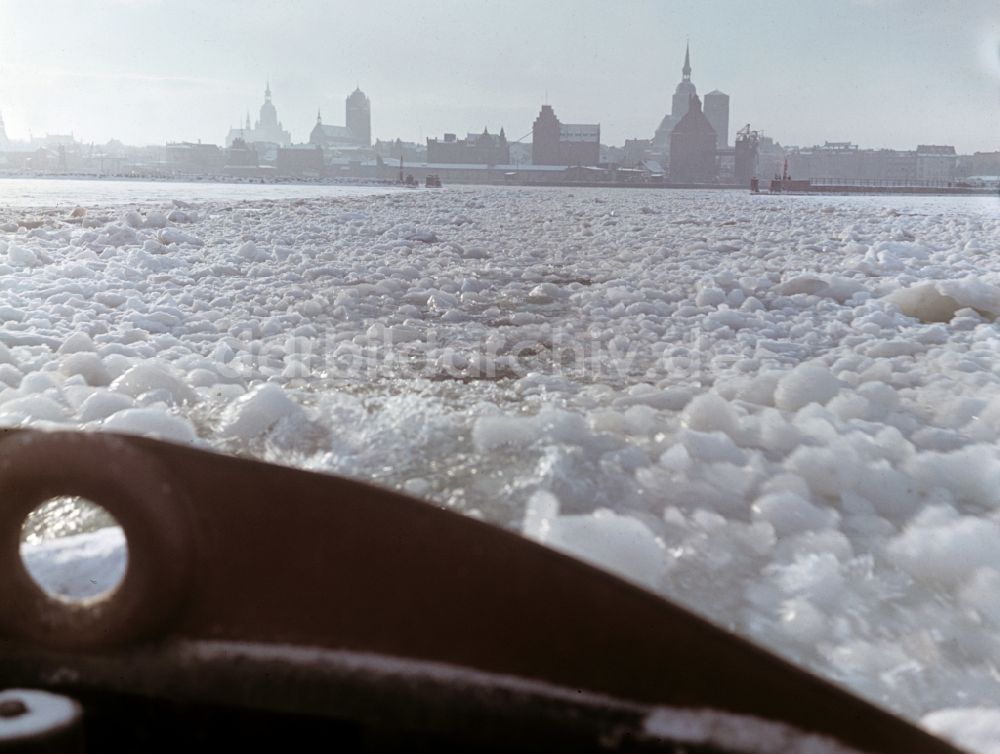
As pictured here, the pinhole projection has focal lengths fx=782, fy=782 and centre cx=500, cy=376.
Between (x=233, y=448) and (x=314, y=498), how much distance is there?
1.48m

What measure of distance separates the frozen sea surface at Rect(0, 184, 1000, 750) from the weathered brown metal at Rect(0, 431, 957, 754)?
1.67 ft

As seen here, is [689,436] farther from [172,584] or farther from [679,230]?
[679,230]

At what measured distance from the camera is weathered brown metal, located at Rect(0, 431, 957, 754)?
731 mm

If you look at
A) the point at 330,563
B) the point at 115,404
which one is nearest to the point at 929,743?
the point at 330,563

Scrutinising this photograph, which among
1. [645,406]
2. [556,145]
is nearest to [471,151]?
[556,145]

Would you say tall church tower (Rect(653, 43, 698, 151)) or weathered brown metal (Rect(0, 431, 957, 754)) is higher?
tall church tower (Rect(653, 43, 698, 151))

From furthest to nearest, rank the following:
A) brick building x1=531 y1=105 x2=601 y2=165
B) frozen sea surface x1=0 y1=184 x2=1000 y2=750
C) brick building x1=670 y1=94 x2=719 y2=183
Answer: brick building x1=531 y1=105 x2=601 y2=165 < brick building x1=670 y1=94 x2=719 y2=183 < frozen sea surface x1=0 y1=184 x2=1000 y2=750

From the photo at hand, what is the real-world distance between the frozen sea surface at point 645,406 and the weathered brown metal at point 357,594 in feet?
1.67

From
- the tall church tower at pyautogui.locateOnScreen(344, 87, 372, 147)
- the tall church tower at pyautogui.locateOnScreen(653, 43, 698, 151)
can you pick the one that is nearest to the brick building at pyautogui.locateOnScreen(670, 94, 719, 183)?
the tall church tower at pyautogui.locateOnScreen(653, 43, 698, 151)

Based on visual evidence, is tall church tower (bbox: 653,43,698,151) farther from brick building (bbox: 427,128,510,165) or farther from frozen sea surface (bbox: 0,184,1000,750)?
frozen sea surface (bbox: 0,184,1000,750)

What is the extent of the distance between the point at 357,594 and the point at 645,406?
185cm

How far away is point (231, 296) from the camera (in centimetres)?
469

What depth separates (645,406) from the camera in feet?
8.27

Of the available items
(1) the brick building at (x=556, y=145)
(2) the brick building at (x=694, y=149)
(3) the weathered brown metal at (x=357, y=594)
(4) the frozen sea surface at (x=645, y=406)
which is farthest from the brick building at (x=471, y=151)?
(3) the weathered brown metal at (x=357, y=594)
